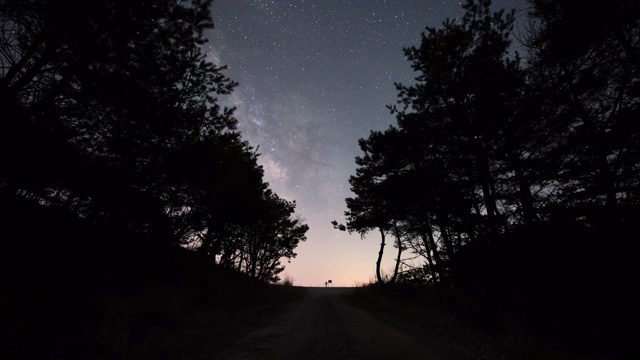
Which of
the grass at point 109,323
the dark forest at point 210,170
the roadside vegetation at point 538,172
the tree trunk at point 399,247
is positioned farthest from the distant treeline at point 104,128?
the tree trunk at point 399,247

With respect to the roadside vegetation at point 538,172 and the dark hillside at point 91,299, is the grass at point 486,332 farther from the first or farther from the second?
the dark hillside at point 91,299

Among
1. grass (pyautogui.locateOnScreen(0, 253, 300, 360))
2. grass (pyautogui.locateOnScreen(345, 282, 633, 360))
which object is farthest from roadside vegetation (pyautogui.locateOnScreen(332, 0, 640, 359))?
grass (pyautogui.locateOnScreen(0, 253, 300, 360))

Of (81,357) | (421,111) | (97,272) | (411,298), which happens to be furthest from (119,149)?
(411,298)

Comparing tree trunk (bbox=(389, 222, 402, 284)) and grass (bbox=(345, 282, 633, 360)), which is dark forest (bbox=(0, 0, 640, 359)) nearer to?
grass (bbox=(345, 282, 633, 360))

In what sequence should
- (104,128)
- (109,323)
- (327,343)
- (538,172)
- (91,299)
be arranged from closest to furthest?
(109,323) → (91,299) → (327,343) → (104,128) → (538,172)

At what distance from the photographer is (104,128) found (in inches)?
349

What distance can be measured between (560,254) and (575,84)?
6.01 m

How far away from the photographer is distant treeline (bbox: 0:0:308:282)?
6.76m

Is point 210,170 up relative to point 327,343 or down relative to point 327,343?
up

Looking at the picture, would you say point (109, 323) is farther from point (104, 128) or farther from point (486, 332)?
point (486, 332)

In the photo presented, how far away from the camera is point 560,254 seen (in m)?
9.40

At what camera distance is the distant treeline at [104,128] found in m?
6.76

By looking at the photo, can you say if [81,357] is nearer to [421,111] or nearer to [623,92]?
[421,111]

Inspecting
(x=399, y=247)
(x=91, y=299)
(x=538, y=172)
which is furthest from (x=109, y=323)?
(x=399, y=247)
